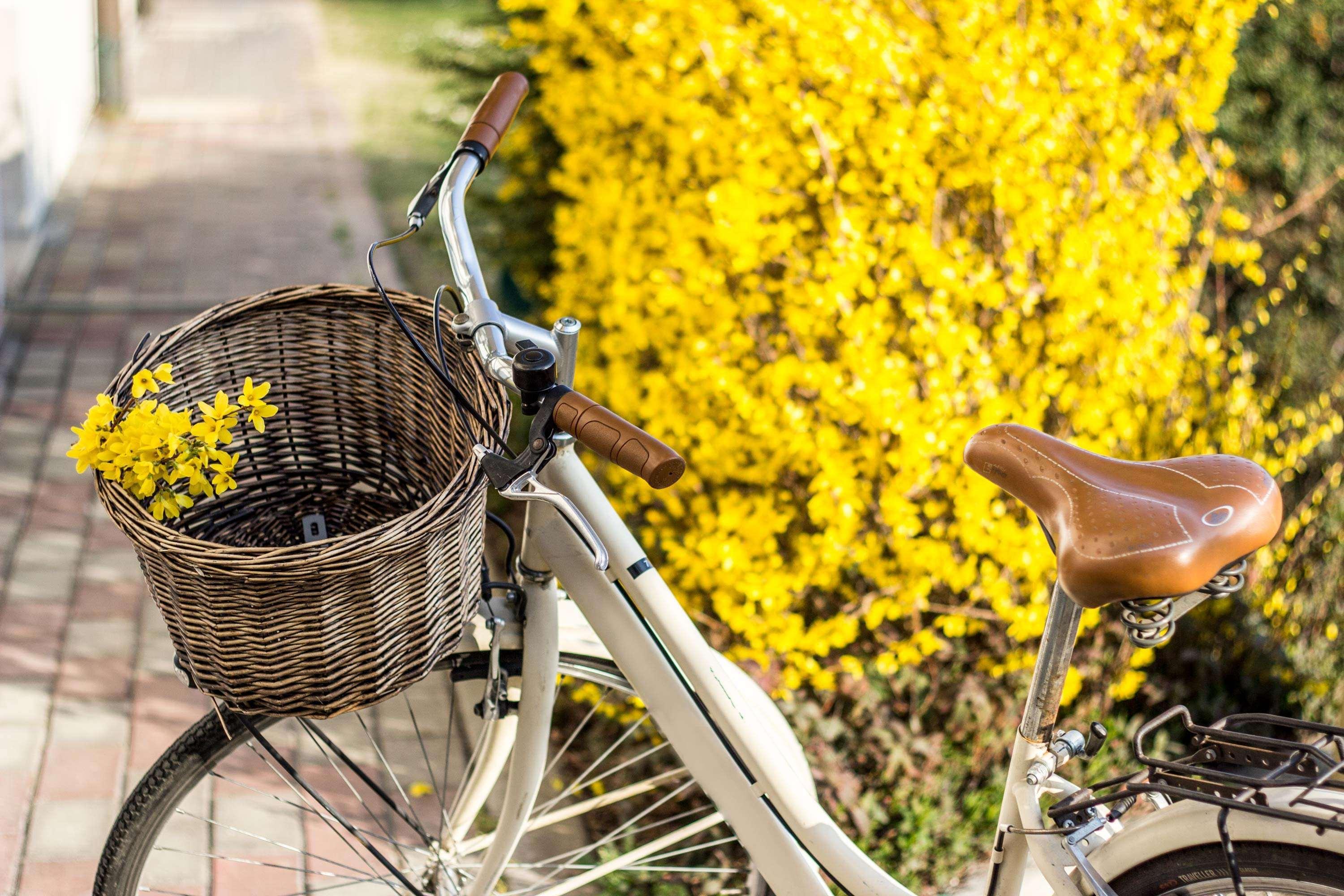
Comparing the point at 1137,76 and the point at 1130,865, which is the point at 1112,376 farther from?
the point at 1130,865

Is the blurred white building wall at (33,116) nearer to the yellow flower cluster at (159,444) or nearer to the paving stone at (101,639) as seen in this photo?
the paving stone at (101,639)

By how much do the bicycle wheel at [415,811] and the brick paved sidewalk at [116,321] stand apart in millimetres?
269

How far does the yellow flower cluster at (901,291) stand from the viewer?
2330 millimetres

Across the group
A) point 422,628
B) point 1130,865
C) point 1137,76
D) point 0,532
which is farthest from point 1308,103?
point 0,532

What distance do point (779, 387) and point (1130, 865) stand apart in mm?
1192

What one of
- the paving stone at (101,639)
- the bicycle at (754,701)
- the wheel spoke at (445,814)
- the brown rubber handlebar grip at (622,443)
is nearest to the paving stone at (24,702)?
the paving stone at (101,639)

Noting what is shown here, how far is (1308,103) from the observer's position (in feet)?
12.6

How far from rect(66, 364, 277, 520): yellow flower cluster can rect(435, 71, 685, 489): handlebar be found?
283 millimetres

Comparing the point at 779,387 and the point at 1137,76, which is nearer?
the point at 779,387

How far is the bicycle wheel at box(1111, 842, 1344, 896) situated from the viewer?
1.26 m

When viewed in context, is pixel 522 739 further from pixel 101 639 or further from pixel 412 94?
pixel 412 94

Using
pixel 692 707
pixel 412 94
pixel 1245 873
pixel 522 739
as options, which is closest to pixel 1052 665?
pixel 1245 873

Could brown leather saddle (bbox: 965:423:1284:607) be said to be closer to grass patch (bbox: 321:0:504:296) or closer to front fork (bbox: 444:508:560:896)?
front fork (bbox: 444:508:560:896)

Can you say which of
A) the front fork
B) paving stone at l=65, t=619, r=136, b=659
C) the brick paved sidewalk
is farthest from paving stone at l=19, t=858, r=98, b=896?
the front fork
